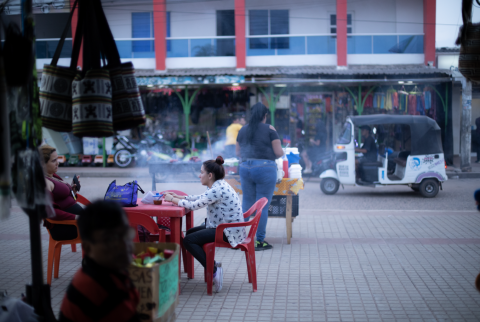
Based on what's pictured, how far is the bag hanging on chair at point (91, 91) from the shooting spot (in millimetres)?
2934

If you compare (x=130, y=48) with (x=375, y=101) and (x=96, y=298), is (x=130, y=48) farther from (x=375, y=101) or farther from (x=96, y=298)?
(x=96, y=298)

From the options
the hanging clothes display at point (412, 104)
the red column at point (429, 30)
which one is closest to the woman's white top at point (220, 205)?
the hanging clothes display at point (412, 104)

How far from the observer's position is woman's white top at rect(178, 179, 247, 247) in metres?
4.79

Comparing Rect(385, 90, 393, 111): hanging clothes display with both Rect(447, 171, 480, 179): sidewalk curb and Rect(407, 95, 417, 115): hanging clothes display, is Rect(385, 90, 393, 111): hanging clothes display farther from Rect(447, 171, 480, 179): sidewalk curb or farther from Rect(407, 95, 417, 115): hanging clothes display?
Rect(447, 171, 480, 179): sidewalk curb

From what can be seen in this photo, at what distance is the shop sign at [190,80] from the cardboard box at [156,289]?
13449 millimetres

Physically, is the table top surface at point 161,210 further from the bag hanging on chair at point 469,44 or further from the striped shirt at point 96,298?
the bag hanging on chair at point 469,44

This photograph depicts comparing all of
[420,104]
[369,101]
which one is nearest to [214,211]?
[369,101]

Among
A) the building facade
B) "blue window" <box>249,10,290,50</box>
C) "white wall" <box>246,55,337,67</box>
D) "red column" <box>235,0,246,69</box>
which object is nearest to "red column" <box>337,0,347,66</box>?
the building facade

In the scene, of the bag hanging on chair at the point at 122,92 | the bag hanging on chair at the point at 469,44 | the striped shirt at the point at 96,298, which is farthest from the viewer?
the bag hanging on chair at the point at 469,44

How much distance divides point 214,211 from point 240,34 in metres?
14.9

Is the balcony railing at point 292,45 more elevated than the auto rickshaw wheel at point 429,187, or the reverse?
the balcony railing at point 292,45

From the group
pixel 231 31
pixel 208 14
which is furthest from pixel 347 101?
pixel 208 14

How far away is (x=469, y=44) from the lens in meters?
3.42

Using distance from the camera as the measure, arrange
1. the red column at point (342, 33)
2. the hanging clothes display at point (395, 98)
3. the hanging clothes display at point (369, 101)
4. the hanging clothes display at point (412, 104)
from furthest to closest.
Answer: the red column at point (342, 33)
the hanging clothes display at point (369, 101)
the hanging clothes display at point (412, 104)
the hanging clothes display at point (395, 98)
